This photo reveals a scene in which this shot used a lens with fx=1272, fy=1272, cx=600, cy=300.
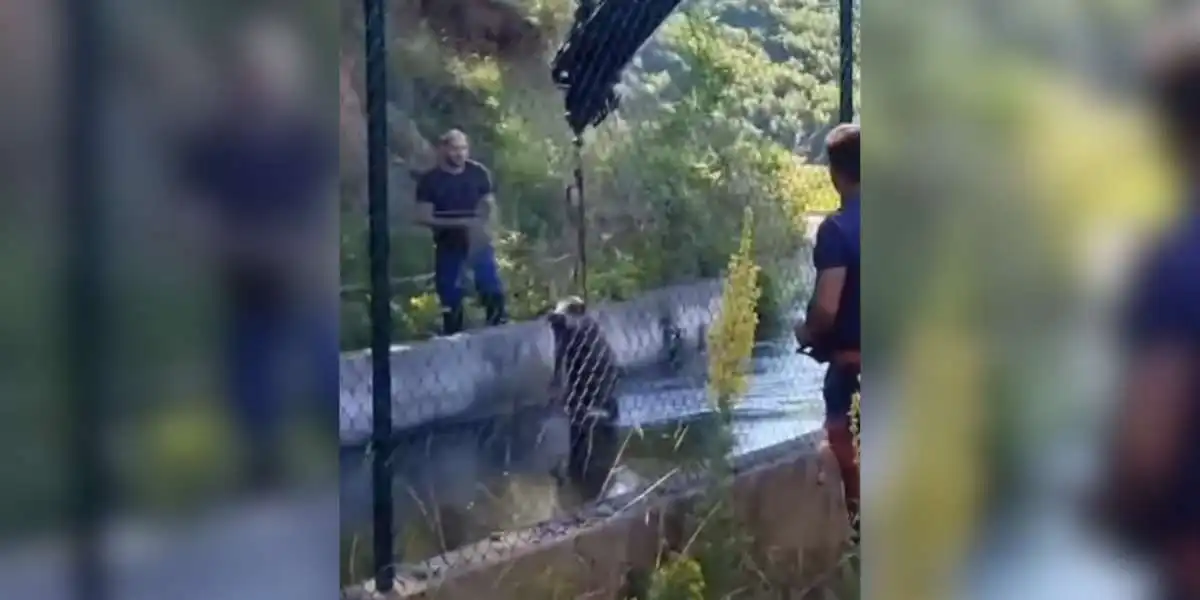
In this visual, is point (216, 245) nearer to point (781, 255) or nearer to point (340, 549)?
point (340, 549)

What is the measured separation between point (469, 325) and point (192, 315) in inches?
13.4

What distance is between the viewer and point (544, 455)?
4.60 ft

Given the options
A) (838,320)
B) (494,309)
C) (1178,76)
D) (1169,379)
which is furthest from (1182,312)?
(494,309)

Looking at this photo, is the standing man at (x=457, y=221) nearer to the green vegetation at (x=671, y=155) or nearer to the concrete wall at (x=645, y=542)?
the green vegetation at (x=671, y=155)

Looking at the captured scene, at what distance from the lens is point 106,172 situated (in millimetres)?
1096

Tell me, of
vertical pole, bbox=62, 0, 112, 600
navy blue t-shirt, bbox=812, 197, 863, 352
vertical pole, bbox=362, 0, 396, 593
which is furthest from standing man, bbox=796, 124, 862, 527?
vertical pole, bbox=62, 0, 112, 600

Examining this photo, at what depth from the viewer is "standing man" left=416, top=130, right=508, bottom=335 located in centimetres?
136

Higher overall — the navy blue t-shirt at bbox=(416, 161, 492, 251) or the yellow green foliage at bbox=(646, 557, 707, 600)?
the navy blue t-shirt at bbox=(416, 161, 492, 251)

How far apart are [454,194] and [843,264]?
43 centimetres

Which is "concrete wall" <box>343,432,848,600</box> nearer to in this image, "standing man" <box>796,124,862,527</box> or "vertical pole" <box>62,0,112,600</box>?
"standing man" <box>796,124,862,527</box>

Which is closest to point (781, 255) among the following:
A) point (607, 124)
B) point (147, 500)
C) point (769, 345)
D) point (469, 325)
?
point (769, 345)

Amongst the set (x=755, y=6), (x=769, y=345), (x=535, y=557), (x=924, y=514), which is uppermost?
(x=755, y=6)

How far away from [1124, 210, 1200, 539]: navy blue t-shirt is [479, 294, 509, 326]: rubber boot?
0.66 meters

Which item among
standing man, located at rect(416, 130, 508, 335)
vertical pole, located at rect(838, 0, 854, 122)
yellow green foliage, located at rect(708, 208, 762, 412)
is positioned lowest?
yellow green foliage, located at rect(708, 208, 762, 412)
